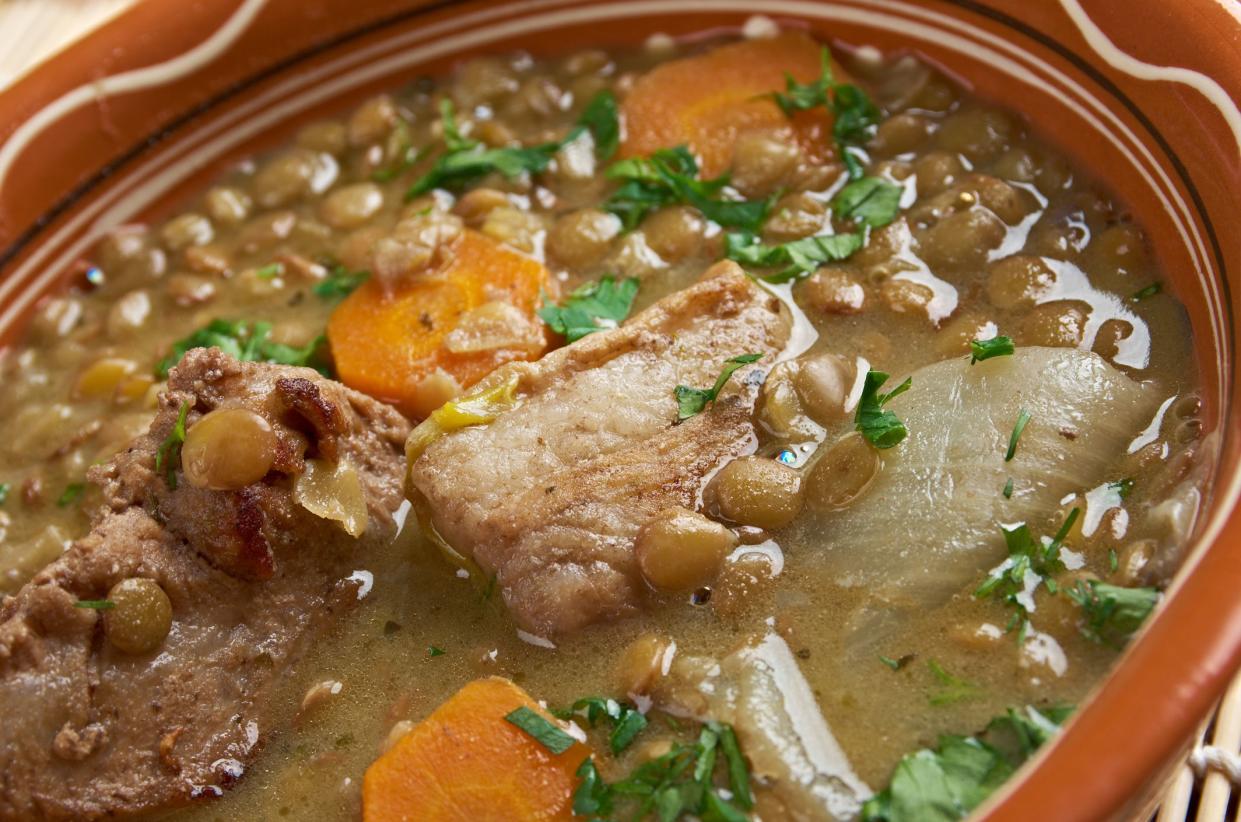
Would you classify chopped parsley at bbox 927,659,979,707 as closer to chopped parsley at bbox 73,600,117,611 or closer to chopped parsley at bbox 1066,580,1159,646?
chopped parsley at bbox 1066,580,1159,646

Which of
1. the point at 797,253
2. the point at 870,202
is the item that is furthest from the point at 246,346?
the point at 870,202

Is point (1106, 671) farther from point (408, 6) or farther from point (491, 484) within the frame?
point (408, 6)

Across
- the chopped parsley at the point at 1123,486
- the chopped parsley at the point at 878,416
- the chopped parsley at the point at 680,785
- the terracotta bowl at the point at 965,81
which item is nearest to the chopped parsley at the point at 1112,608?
the terracotta bowl at the point at 965,81

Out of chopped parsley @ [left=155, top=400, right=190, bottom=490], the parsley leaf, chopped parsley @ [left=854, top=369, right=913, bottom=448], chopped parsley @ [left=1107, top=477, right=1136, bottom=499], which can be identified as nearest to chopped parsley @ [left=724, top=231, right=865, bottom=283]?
the parsley leaf

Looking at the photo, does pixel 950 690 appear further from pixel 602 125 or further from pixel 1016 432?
pixel 602 125

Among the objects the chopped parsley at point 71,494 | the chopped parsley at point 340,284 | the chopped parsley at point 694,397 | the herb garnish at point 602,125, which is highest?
the herb garnish at point 602,125

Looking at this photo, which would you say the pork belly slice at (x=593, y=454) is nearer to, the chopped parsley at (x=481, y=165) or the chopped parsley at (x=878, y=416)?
the chopped parsley at (x=878, y=416)
